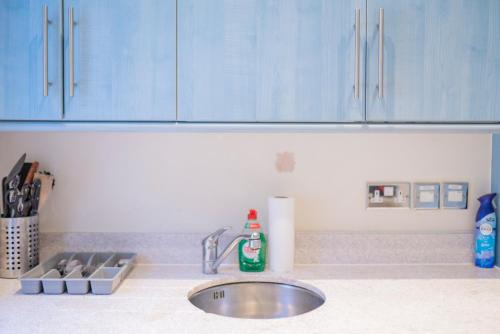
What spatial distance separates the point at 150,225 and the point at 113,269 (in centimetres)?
30

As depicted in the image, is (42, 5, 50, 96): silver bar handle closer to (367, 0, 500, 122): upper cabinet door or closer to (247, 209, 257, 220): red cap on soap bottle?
(247, 209, 257, 220): red cap on soap bottle

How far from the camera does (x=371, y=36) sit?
1.53 m

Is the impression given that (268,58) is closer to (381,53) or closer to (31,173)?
(381,53)

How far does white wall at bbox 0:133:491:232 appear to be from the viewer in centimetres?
188

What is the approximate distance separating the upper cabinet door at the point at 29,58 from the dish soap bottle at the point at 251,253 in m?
0.78

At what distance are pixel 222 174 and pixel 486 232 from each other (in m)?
1.04

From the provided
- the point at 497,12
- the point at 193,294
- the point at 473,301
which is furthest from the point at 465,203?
the point at 193,294

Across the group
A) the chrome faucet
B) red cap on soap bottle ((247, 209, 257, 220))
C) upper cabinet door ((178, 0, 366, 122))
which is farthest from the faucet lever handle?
upper cabinet door ((178, 0, 366, 122))

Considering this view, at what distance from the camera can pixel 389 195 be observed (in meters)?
1.92

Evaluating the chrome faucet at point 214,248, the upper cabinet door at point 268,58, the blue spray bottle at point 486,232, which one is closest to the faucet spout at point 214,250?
the chrome faucet at point 214,248

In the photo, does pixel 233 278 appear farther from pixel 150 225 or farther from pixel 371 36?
pixel 371 36

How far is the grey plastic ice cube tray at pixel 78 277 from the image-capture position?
1.52 meters

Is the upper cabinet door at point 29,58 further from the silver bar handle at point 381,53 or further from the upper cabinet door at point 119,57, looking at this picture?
the silver bar handle at point 381,53

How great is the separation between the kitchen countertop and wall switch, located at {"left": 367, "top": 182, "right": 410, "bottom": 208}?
255 mm
